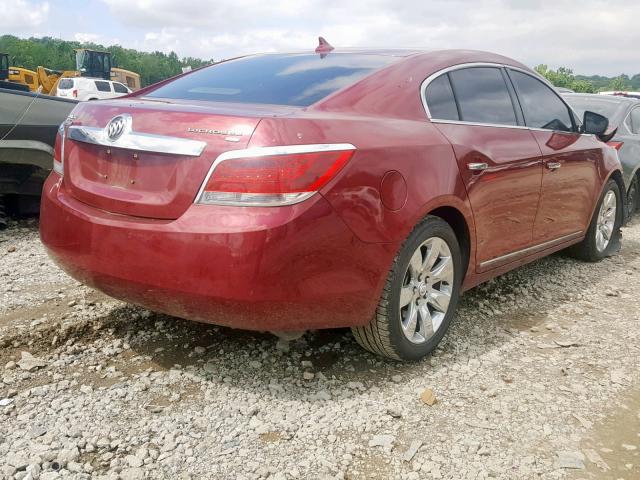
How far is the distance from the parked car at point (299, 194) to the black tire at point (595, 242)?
68.7 inches

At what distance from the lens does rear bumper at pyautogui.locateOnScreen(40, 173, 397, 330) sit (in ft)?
7.84

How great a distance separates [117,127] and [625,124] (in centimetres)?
649

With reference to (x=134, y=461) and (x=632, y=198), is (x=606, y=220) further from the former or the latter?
(x=134, y=461)

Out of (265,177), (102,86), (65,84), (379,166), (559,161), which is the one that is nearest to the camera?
(265,177)

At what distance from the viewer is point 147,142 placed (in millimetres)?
2557

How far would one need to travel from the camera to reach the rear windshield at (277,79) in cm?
296

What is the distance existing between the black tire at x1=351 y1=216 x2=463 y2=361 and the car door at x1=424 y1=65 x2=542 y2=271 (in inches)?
13.1

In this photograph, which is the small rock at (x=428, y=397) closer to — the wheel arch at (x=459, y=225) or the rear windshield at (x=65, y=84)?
the wheel arch at (x=459, y=225)

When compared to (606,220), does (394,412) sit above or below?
below

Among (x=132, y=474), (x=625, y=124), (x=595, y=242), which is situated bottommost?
(x=132, y=474)

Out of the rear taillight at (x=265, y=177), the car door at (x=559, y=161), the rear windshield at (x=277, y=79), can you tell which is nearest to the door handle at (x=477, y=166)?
the rear windshield at (x=277, y=79)

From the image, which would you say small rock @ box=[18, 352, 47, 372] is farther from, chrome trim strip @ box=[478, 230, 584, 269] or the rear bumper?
chrome trim strip @ box=[478, 230, 584, 269]

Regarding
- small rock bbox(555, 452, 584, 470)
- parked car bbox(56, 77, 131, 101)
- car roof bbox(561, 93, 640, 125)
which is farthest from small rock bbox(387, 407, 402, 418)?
parked car bbox(56, 77, 131, 101)

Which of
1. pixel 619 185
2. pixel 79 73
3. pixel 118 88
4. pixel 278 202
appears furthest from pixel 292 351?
pixel 79 73
